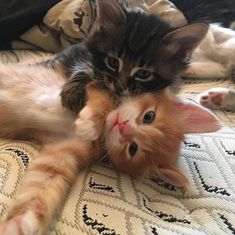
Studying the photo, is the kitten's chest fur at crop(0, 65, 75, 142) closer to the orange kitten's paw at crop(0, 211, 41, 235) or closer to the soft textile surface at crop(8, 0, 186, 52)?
the orange kitten's paw at crop(0, 211, 41, 235)

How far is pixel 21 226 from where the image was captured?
0.76 meters

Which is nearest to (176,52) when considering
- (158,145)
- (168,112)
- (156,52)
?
(156,52)

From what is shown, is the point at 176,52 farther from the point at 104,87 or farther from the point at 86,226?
the point at 86,226

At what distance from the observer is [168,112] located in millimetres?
1126

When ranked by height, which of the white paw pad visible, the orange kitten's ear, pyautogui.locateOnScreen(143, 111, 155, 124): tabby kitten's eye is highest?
the white paw pad visible

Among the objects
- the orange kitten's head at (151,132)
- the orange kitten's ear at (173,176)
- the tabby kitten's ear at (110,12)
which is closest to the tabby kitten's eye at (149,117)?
the orange kitten's head at (151,132)

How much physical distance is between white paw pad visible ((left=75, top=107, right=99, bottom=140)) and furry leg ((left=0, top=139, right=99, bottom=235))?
0.20 feet

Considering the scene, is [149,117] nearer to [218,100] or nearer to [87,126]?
[87,126]

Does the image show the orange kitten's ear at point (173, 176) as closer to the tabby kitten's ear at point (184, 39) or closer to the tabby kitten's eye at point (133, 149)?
the tabby kitten's eye at point (133, 149)

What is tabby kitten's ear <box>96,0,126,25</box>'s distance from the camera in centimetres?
118

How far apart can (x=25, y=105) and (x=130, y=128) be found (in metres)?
0.33

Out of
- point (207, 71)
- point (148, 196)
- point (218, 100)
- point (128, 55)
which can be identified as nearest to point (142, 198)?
point (148, 196)

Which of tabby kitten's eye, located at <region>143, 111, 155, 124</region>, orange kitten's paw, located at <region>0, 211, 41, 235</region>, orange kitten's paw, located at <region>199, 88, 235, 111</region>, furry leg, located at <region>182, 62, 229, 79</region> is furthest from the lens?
furry leg, located at <region>182, 62, 229, 79</region>

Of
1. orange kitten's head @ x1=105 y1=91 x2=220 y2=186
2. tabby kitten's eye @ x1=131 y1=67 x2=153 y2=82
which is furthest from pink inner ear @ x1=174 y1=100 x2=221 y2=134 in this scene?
tabby kitten's eye @ x1=131 y1=67 x2=153 y2=82
